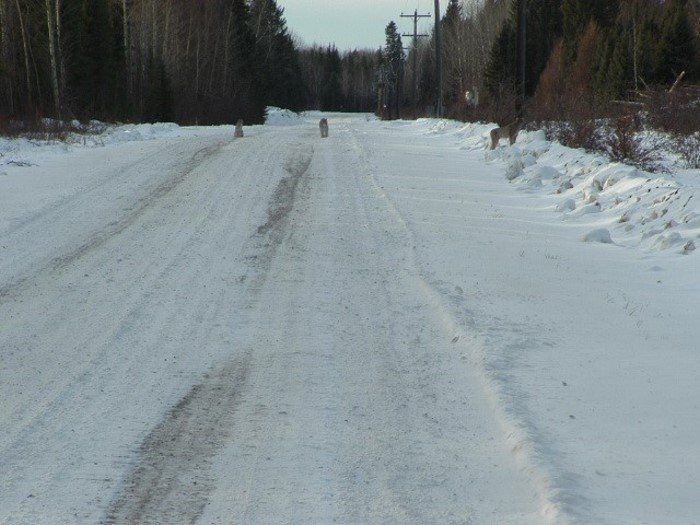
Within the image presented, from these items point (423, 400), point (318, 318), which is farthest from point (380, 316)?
point (423, 400)

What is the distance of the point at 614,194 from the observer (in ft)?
37.6

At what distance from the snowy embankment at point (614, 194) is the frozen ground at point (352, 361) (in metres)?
0.05

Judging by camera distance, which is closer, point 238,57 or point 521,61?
point 521,61

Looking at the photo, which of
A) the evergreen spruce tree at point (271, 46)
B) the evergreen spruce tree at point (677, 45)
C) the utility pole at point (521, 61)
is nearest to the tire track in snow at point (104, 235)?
the utility pole at point (521, 61)

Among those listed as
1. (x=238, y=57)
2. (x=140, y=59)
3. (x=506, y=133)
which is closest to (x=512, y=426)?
(x=506, y=133)

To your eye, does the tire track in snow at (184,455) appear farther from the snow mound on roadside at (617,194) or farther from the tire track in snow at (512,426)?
the snow mound on roadside at (617,194)

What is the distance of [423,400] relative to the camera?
15.8 feet

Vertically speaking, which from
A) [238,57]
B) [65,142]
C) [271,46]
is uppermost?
[271,46]

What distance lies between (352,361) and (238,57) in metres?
63.6

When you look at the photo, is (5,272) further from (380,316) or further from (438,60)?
(438,60)

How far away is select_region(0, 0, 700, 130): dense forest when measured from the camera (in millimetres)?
36062

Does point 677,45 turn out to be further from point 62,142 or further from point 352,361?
point 352,361

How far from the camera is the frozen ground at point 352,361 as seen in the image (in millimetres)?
3695

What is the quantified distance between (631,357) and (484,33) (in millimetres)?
77999
